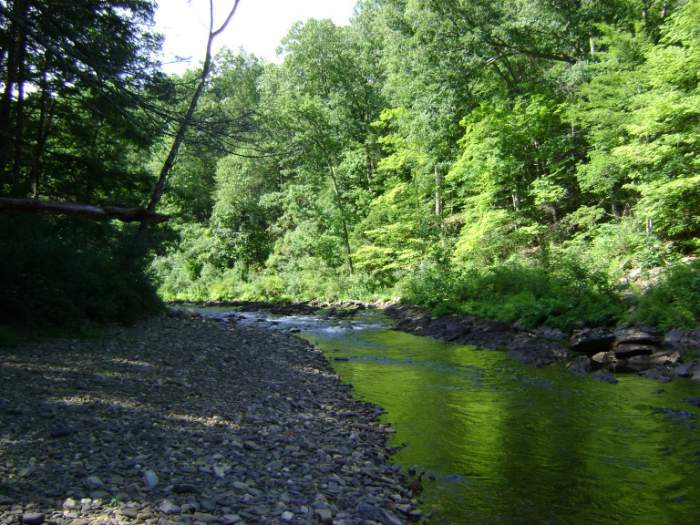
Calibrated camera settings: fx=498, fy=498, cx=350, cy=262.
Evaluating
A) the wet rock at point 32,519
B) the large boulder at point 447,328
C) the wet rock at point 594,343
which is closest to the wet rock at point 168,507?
the wet rock at point 32,519

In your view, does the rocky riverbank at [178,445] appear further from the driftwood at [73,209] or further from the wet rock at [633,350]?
the wet rock at [633,350]

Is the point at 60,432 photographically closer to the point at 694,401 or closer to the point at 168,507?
the point at 168,507

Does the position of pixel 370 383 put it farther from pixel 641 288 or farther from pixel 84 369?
pixel 641 288

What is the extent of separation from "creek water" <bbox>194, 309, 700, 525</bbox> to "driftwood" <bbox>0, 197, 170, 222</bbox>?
3680 millimetres

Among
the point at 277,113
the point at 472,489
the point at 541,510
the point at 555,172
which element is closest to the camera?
the point at 541,510

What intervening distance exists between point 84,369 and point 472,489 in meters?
5.58

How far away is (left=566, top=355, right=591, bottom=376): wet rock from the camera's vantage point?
10.3 metres

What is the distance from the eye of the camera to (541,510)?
15.6ft

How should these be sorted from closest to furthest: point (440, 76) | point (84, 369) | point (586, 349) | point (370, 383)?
point (84, 369)
point (370, 383)
point (586, 349)
point (440, 76)

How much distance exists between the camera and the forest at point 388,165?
31.2 ft

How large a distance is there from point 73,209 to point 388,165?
25577 millimetres

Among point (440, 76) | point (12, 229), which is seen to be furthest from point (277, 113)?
point (12, 229)

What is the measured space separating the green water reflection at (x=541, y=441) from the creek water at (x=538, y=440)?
0.7 inches

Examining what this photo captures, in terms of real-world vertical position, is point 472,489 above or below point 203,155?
below
